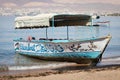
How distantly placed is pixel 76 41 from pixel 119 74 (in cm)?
655

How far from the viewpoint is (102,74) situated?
16.9 metres

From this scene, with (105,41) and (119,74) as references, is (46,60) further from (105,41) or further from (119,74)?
(119,74)

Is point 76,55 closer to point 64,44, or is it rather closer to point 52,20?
point 64,44

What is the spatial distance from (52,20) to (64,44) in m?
1.94

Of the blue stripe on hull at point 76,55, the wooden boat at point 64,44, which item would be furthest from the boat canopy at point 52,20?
the blue stripe on hull at point 76,55

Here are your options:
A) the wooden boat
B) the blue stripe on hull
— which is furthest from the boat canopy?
the blue stripe on hull

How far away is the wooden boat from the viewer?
73.2 feet

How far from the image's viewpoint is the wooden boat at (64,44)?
73.2ft

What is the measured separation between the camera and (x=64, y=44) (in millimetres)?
23297

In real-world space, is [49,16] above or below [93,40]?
above

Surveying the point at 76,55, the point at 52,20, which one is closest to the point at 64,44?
the point at 76,55

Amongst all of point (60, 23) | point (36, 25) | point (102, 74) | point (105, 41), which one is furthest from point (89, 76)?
point (60, 23)

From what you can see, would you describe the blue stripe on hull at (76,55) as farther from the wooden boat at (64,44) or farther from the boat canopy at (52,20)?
the boat canopy at (52,20)

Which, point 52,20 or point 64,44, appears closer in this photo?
point 52,20
